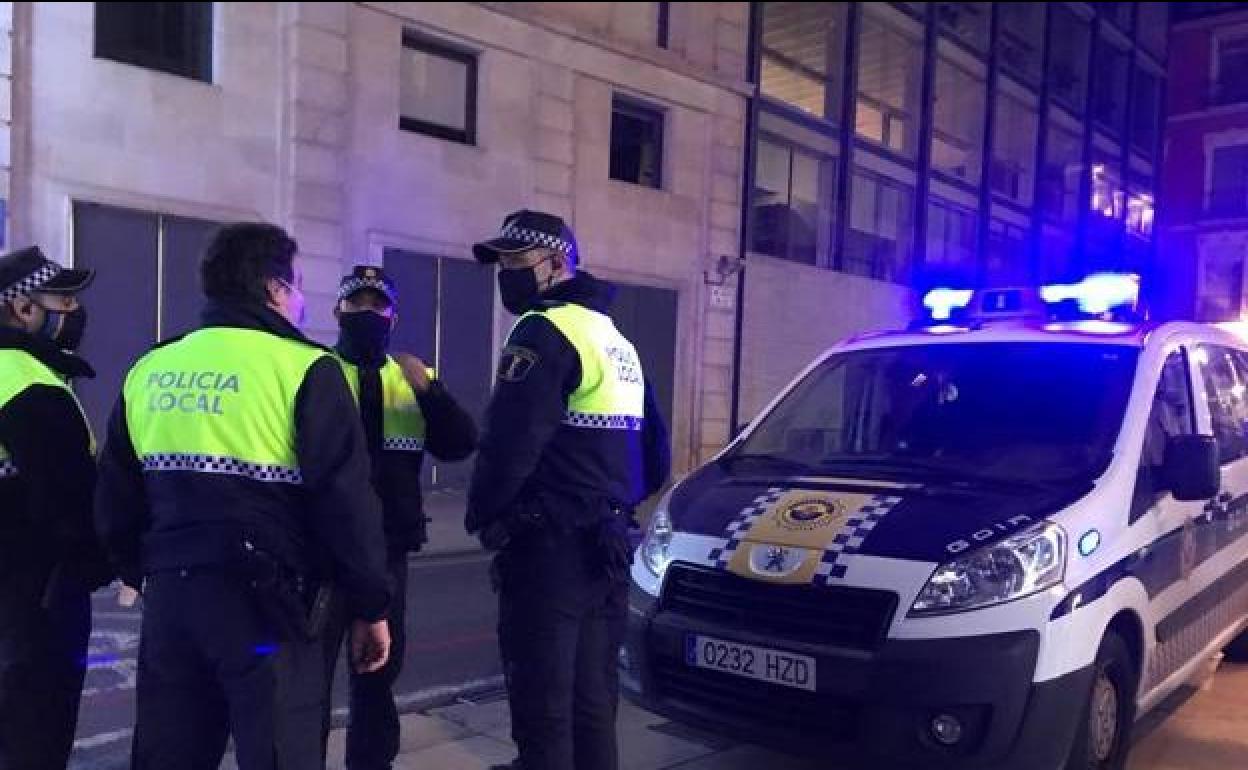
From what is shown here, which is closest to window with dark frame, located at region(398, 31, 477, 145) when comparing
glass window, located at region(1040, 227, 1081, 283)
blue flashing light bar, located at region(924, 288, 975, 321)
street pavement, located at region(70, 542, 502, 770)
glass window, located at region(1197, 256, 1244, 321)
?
street pavement, located at region(70, 542, 502, 770)

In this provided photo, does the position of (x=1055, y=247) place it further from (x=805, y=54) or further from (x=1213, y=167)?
(x=1213, y=167)

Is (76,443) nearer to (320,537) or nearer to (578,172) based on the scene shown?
(320,537)

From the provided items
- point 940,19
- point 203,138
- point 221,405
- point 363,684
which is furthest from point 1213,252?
point 940,19

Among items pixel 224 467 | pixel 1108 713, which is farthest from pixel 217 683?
pixel 1108 713

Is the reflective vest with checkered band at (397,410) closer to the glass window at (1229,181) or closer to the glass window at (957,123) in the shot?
the glass window at (1229,181)

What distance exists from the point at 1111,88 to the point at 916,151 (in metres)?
10.1

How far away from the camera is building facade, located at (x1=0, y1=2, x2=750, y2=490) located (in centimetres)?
966

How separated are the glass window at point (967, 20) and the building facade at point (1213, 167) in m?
7.03

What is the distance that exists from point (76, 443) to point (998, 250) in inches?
897

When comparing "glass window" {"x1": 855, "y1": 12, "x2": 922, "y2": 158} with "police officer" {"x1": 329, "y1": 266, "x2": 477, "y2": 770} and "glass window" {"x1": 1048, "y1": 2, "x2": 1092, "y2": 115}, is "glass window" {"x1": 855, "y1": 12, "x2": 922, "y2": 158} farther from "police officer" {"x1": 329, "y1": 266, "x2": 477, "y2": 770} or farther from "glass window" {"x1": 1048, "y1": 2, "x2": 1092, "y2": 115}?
"police officer" {"x1": 329, "y1": 266, "x2": 477, "y2": 770}

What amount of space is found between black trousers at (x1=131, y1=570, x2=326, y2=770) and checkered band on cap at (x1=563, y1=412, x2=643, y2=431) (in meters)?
0.95

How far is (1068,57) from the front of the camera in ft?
81.0

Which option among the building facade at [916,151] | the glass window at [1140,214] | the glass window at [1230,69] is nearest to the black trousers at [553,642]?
the glass window at [1230,69]

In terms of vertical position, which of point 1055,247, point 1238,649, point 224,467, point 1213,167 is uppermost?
point 1055,247
